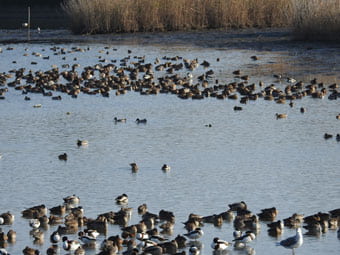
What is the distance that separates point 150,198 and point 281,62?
1953cm

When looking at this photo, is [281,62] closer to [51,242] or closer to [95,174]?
[95,174]

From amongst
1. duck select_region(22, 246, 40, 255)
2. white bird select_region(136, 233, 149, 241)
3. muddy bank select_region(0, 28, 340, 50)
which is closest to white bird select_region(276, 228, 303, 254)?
white bird select_region(136, 233, 149, 241)

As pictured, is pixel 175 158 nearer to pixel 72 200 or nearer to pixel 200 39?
pixel 72 200

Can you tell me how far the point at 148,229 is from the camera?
13.2 m

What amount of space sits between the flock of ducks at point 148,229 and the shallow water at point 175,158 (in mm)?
142

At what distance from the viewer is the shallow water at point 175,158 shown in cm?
1455

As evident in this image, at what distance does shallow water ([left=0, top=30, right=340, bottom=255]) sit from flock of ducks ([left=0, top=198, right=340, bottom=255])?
0.14 meters

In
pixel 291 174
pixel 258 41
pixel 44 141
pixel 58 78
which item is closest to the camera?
pixel 291 174

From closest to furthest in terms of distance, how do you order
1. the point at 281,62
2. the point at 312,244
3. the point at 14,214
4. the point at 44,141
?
the point at 312,244 → the point at 14,214 → the point at 44,141 → the point at 281,62

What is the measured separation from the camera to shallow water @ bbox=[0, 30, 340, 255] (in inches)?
573

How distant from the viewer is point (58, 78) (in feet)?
97.0

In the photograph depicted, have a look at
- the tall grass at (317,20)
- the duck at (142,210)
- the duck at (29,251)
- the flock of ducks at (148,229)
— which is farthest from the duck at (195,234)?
the tall grass at (317,20)

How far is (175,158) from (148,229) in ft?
16.2

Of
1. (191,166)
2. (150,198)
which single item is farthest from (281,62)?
(150,198)
